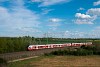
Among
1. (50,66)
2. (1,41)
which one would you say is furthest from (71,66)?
(1,41)

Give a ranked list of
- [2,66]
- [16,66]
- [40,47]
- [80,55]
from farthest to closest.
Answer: [40,47], [80,55], [16,66], [2,66]

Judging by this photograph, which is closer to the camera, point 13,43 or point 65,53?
point 65,53

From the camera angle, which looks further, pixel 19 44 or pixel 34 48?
pixel 34 48

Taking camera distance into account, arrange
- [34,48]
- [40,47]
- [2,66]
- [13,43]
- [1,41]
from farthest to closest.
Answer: [40,47] → [34,48] → [13,43] → [1,41] → [2,66]

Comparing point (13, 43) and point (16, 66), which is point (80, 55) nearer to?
point (13, 43)

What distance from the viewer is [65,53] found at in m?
70.2

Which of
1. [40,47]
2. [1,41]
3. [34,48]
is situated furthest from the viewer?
[40,47]

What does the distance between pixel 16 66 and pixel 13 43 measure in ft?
145

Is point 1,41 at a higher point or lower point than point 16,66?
higher

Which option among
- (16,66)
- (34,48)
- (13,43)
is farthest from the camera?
(34,48)

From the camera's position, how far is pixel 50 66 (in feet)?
135

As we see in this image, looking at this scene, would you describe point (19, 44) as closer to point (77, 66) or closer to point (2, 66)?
point (77, 66)

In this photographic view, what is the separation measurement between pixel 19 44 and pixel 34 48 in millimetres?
8208

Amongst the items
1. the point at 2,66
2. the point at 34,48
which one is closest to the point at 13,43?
the point at 34,48
